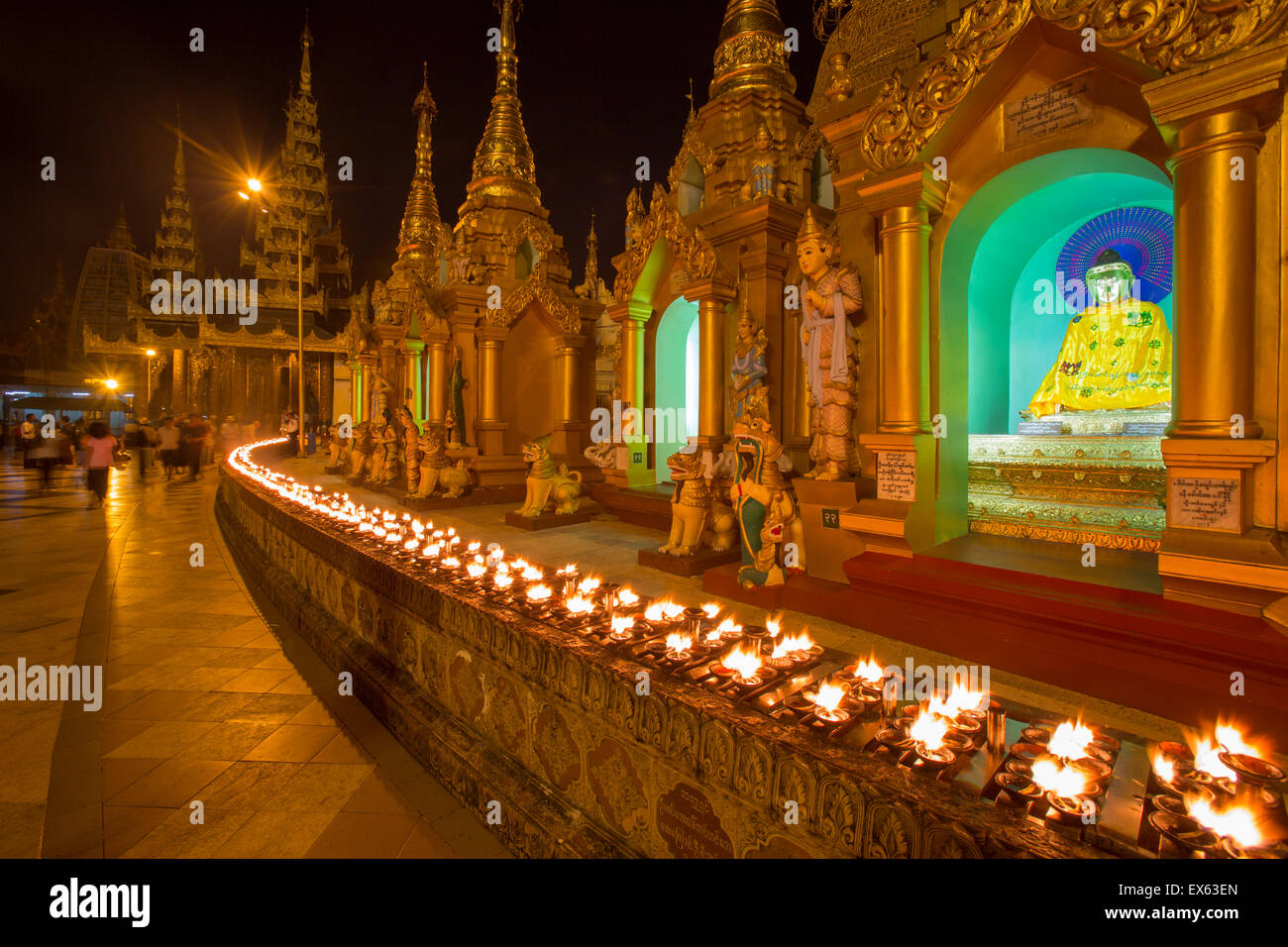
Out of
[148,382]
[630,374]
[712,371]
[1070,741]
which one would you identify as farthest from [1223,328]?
[148,382]

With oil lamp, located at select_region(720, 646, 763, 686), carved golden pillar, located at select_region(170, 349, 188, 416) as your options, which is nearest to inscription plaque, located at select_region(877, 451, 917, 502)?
oil lamp, located at select_region(720, 646, 763, 686)

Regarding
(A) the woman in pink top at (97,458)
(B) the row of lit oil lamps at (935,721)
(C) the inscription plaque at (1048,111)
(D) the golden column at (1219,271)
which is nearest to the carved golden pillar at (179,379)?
(A) the woman in pink top at (97,458)

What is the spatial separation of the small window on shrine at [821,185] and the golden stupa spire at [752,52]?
1.11 meters

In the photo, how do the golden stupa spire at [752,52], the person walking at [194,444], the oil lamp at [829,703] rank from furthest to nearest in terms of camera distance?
1. the person walking at [194,444]
2. the golden stupa spire at [752,52]
3. the oil lamp at [829,703]

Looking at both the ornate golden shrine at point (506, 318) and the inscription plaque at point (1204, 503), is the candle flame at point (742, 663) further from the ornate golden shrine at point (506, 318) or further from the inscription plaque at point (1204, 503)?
the ornate golden shrine at point (506, 318)

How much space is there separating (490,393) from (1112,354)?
9881 mm

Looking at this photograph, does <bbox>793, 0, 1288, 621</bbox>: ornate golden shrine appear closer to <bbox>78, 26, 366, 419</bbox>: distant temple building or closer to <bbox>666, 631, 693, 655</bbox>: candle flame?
<bbox>666, 631, 693, 655</bbox>: candle flame

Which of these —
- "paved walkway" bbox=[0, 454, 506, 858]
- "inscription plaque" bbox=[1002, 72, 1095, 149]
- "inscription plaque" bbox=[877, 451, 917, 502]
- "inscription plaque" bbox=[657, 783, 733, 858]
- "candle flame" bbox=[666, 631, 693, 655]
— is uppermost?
"inscription plaque" bbox=[1002, 72, 1095, 149]

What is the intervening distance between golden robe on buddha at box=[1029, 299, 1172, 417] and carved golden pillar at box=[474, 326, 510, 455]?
9179 mm

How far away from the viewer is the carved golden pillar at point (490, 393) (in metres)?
12.0

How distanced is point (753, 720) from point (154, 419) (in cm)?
4240

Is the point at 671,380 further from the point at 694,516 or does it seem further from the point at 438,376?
the point at 438,376

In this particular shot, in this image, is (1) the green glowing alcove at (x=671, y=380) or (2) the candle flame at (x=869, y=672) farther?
(1) the green glowing alcove at (x=671, y=380)

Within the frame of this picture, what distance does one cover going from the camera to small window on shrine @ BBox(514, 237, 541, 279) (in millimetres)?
13039
